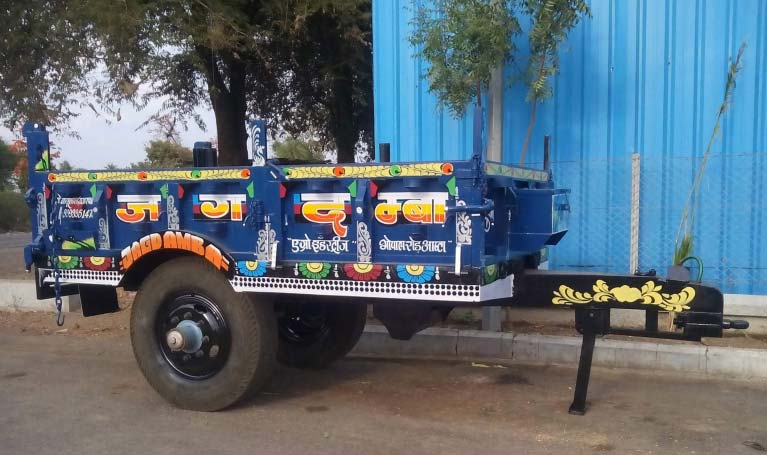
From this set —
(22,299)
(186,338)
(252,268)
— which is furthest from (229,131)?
(252,268)

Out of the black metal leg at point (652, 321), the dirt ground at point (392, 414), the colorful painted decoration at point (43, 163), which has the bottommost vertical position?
the dirt ground at point (392, 414)

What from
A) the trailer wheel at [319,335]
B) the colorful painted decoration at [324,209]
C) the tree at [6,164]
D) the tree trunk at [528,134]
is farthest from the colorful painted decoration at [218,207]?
the tree at [6,164]

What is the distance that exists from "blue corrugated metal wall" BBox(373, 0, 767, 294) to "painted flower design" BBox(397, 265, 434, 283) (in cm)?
386

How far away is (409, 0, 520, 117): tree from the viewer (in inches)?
261

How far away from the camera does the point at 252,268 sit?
189 inches

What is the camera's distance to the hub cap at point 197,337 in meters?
5.00

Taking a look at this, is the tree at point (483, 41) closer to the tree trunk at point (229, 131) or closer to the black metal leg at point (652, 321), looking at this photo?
the black metal leg at point (652, 321)

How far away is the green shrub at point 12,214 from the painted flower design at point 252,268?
27.7 metres

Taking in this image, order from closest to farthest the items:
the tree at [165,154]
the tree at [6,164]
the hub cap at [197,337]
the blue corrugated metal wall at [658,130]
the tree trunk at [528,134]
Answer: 1. the hub cap at [197,337]
2. the blue corrugated metal wall at [658,130]
3. the tree trunk at [528,134]
4. the tree at [165,154]
5. the tree at [6,164]

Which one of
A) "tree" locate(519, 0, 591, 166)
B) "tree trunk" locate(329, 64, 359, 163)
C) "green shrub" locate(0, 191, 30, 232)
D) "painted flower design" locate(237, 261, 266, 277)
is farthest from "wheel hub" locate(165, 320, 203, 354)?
"green shrub" locate(0, 191, 30, 232)

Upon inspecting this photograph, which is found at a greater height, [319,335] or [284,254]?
[284,254]

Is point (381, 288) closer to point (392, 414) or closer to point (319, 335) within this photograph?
point (392, 414)

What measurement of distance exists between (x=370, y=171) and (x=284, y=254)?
0.87 meters

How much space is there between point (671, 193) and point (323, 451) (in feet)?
16.4
